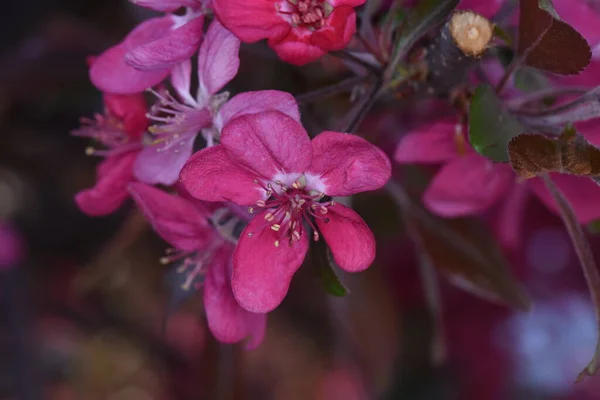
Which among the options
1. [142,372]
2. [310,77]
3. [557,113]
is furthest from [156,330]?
[557,113]

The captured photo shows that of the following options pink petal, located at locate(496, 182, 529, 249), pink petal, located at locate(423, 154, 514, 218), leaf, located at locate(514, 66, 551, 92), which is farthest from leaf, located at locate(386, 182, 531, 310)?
leaf, located at locate(514, 66, 551, 92)

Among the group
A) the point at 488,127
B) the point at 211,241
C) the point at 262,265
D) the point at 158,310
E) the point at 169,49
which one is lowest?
the point at 158,310

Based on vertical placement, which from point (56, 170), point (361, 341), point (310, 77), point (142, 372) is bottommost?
point (142, 372)

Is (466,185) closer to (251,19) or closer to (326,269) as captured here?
(326,269)

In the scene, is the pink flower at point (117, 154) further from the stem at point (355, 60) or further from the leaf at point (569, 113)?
the leaf at point (569, 113)

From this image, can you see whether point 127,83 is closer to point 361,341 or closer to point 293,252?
point 293,252

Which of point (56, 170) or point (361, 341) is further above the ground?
point (361, 341)

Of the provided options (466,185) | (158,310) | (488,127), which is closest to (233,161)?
(488,127)
